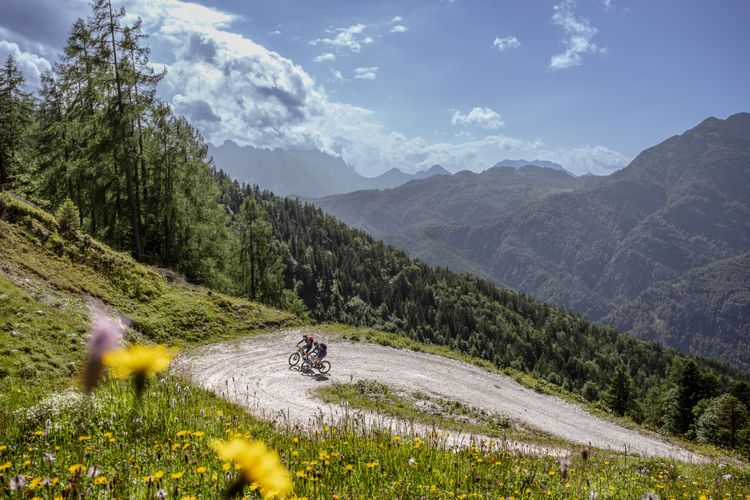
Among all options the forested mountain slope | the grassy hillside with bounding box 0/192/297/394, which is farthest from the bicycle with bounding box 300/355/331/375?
the forested mountain slope

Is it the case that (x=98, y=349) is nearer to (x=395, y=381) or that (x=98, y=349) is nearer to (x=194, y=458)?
(x=194, y=458)

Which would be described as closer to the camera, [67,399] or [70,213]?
[67,399]

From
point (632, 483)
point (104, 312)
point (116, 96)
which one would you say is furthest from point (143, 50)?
point (632, 483)

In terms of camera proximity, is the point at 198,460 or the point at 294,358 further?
the point at 294,358

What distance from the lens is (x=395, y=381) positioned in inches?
901

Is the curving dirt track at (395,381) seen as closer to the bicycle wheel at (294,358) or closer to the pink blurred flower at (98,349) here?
the bicycle wheel at (294,358)

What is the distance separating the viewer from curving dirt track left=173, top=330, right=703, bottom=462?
19.4 metres

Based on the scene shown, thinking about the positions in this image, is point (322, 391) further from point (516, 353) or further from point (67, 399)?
point (516, 353)

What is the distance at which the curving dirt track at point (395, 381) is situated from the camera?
19.4m

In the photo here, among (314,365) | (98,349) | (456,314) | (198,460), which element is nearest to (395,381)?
(314,365)

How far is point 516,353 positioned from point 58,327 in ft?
483

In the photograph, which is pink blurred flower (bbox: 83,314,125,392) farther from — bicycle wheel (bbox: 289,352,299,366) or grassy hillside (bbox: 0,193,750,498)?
bicycle wheel (bbox: 289,352,299,366)

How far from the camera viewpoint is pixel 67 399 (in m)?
6.59

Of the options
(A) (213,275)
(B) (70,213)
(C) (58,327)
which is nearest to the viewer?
(C) (58,327)
